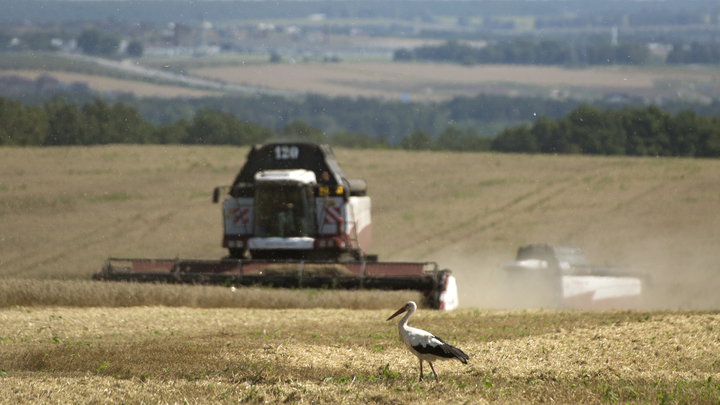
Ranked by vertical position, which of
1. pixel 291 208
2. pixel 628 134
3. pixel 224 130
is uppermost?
pixel 291 208

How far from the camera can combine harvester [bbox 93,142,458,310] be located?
1426 cm

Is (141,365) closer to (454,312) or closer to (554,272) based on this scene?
(454,312)

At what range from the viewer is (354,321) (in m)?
12.2

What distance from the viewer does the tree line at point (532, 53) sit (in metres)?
46.7

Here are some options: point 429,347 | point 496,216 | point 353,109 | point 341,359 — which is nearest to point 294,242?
point 341,359

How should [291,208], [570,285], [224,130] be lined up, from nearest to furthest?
[291,208] → [570,285] → [224,130]

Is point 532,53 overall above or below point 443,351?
above

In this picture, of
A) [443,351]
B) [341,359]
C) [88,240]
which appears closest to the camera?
[443,351]

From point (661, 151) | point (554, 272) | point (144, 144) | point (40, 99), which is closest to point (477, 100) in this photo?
point (661, 151)

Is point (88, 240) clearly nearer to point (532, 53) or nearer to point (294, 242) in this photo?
point (294, 242)

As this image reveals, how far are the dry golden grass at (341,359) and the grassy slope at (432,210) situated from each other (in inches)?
267

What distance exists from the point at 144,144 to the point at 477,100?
995 inches

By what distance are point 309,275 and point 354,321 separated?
8.08 feet

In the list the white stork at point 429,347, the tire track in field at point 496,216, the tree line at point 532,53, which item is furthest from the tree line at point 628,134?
the white stork at point 429,347
